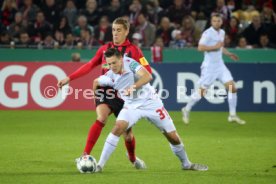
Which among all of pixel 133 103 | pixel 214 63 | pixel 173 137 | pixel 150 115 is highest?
pixel 133 103

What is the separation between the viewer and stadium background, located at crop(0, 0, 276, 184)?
871cm

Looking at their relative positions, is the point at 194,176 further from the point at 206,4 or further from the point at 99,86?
the point at 206,4

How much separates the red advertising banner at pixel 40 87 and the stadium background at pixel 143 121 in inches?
0.9

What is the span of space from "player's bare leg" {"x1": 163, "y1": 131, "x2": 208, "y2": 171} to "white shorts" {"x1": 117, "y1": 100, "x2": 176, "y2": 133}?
3.6 inches

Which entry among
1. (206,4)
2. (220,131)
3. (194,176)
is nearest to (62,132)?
(220,131)

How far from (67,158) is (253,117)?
23.8ft

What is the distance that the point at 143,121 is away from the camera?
51.2 ft

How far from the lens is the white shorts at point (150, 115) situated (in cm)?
814

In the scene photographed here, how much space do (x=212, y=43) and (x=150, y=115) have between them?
6770 mm

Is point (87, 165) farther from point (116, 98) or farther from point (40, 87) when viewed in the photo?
point (40, 87)

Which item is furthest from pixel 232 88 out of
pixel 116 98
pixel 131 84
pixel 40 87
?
pixel 131 84

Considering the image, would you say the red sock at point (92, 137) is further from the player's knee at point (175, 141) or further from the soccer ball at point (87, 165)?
the player's knee at point (175, 141)

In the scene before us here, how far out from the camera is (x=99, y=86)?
8.97 metres

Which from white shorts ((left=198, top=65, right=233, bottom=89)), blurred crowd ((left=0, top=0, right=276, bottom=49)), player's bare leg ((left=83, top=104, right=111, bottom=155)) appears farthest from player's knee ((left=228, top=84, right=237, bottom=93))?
player's bare leg ((left=83, top=104, right=111, bottom=155))
